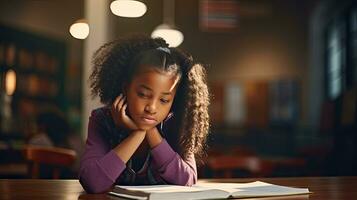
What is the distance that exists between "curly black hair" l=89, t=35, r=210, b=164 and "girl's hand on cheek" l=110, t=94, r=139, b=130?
21 mm

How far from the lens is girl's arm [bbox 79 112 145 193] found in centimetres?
148

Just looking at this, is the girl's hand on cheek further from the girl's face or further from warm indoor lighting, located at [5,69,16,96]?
warm indoor lighting, located at [5,69,16,96]

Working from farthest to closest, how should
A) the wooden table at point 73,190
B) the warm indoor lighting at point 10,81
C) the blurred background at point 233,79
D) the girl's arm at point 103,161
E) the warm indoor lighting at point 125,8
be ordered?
1. the warm indoor lighting at point 10,81
2. the blurred background at point 233,79
3. the warm indoor lighting at point 125,8
4. the girl's arm at point 103,161
5. the wooden table at point 73,190

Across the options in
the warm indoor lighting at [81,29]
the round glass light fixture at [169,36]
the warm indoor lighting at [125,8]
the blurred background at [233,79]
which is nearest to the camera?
the round glass light fixture at [169,36]

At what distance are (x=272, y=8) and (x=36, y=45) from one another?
4.51 m

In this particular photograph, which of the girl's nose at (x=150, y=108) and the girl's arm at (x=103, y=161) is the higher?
the girl's nose at (x=150, y=108)

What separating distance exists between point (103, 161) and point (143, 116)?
16 cm

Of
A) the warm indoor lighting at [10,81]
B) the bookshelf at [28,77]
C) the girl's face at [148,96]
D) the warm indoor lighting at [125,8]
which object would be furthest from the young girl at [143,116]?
the warm indoor lighting at [10,81]

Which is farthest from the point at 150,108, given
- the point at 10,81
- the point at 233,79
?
the point at 233,79

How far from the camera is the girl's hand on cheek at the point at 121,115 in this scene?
1.51m

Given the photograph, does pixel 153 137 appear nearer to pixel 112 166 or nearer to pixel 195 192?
pixel 112 166

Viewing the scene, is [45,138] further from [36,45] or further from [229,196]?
[36,45]

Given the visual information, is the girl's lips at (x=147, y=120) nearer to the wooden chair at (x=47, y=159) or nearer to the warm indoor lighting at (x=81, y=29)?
the warm indoor lighting at (x=81, y=29)

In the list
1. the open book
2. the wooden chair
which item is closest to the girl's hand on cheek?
the open book
